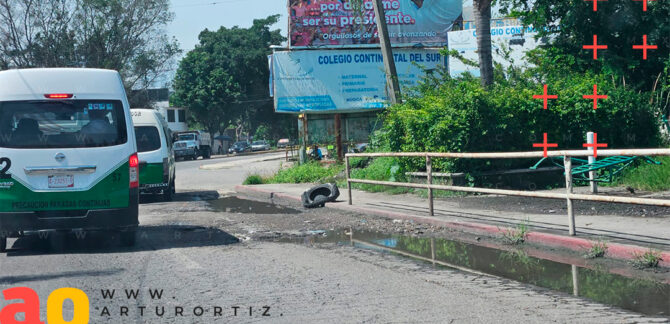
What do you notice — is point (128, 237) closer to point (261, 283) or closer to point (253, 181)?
point (261, 283)

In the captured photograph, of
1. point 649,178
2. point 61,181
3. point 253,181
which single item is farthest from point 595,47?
point 61,181

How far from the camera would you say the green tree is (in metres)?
Result: 65.8

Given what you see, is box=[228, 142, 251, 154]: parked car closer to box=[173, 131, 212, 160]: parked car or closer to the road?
box=[173, 131, 212, 160]: parked car

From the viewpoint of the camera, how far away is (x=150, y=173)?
17094 mm

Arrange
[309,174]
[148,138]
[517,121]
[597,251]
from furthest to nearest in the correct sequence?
[309,174] < [148,138] < [517,121] < [597,251]

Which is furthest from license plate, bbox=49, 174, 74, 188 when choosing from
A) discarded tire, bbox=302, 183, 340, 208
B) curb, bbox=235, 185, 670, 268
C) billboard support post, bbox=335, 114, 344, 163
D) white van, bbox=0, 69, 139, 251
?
billboard support post, bbox=335, 114, 344, 163

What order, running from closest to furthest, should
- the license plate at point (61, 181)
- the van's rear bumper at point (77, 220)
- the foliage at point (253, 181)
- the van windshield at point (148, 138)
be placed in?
the van's rear bumper at point (77, 220)
the license plate at point (61, 181)
the van windshield at point (148, 138)
the foliage at point (253, 181)

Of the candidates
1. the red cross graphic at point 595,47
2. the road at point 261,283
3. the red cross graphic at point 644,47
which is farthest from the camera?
the red cross graphic at point 595,47

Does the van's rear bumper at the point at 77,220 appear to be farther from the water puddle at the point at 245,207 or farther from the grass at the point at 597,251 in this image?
the grass at the point at 597,251

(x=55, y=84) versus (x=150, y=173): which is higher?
(x=55, y=84)

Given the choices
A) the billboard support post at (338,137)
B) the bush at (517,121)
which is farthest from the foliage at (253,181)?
the bush at (517,121)

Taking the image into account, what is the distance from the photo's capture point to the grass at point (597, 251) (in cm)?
769

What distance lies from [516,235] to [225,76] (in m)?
58.3

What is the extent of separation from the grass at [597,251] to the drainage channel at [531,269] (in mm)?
266
